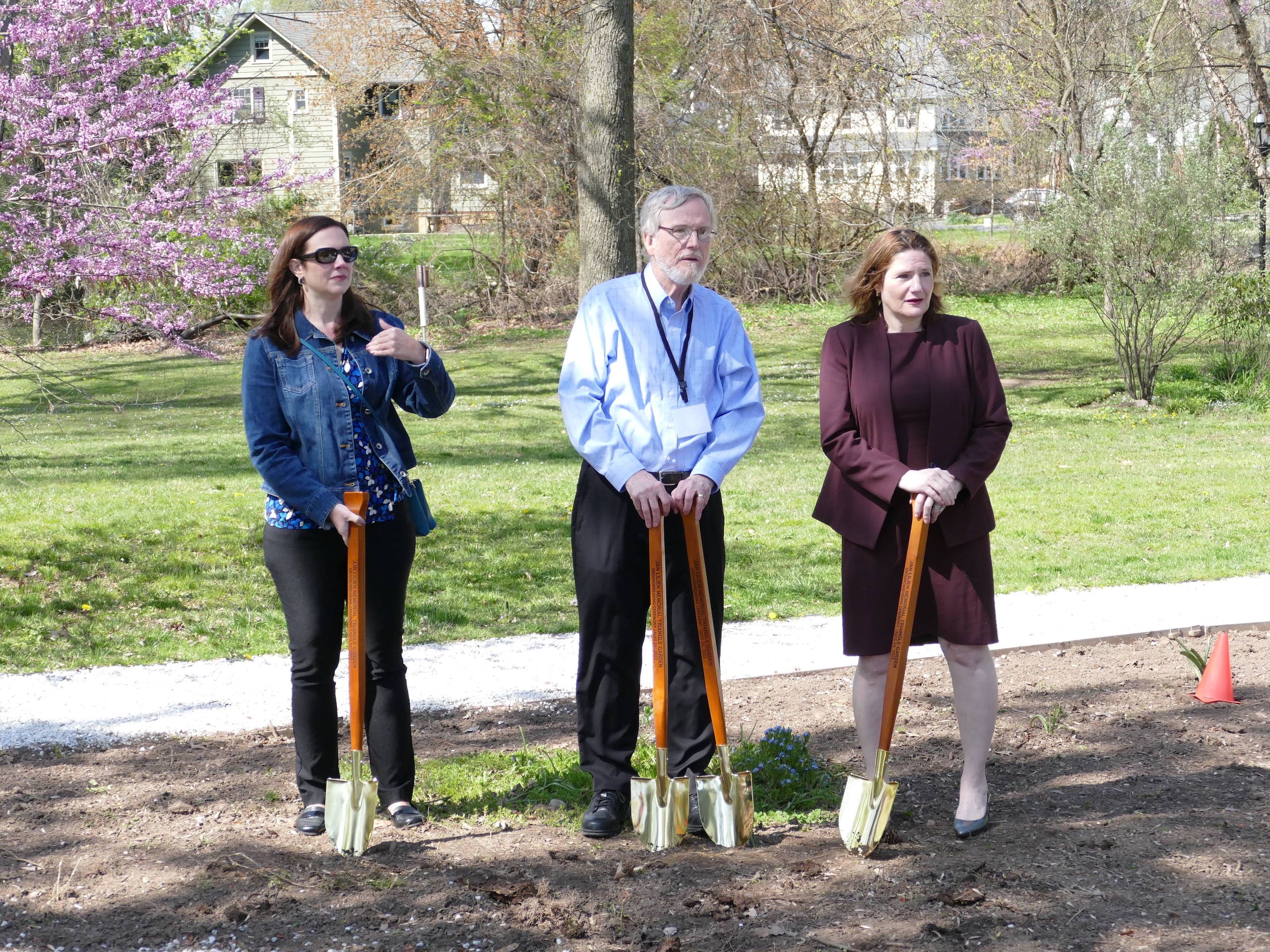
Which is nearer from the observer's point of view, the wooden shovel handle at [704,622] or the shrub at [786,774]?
the wooden shovel handle at [704,622]

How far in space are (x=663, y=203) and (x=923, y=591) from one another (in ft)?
4.51

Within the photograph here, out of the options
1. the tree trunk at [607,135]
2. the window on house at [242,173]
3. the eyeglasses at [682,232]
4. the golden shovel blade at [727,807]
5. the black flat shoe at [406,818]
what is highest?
the window on house at [242,173]

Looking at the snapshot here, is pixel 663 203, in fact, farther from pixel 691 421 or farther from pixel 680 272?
pixel 691 421

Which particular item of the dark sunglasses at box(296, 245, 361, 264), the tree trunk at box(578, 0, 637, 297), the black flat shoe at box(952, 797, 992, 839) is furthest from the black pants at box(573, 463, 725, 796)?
the tree trunk at box(578, 0, 637, 297)

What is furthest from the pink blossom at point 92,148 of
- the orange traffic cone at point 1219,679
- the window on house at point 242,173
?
the orange traffic cone at point 1219,679

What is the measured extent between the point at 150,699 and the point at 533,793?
2079 mm

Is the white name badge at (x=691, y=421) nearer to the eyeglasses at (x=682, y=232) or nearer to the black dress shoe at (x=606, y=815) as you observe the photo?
the eyeglasses at (x=682, y=232)

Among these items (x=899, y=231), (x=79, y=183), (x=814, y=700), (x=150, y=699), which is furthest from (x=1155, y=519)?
(x=79, y=183)

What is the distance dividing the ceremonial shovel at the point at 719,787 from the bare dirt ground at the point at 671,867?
6 cm

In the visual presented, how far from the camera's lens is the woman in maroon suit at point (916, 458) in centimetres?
378

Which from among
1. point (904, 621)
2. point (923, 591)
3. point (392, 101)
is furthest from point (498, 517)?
point (392, 101)

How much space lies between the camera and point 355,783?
146 inches

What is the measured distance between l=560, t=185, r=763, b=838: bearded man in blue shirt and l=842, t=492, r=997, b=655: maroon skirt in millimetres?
426

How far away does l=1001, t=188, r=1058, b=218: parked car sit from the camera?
85.3 feet
